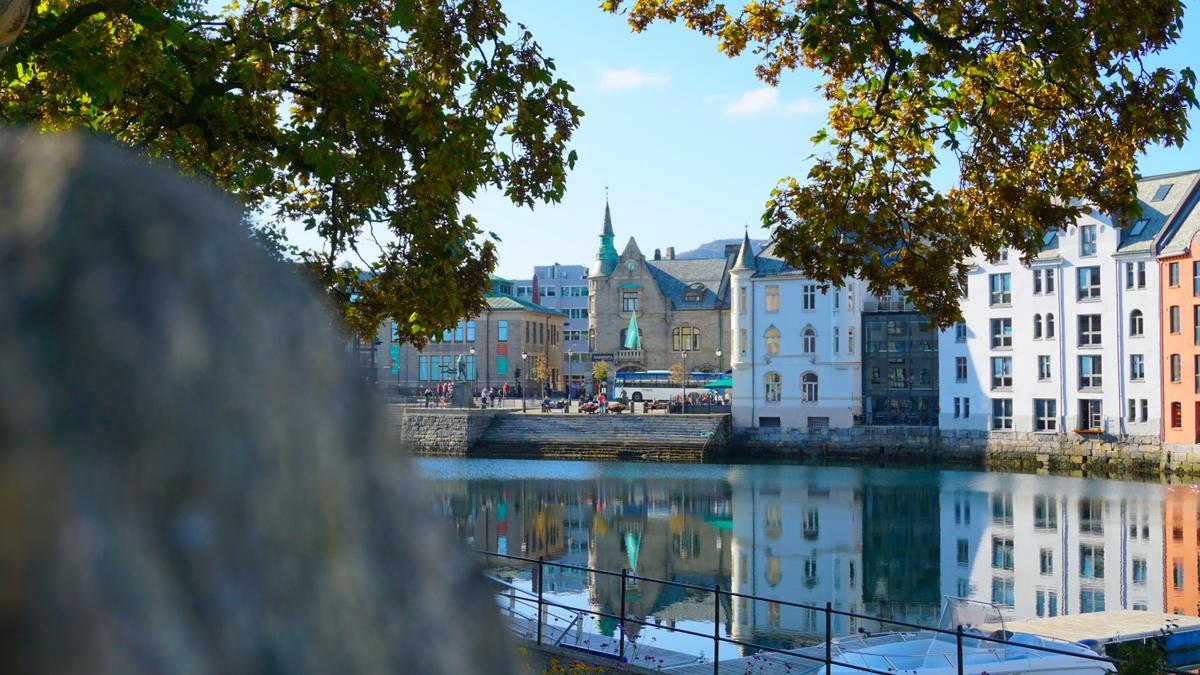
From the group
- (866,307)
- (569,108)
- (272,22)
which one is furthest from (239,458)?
(866,307)

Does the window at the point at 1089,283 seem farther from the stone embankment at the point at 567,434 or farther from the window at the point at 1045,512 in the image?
the stone embankment at the point at 567,434

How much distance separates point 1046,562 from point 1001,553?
2.07 m

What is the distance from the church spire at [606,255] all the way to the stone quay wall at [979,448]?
34206 millimetres

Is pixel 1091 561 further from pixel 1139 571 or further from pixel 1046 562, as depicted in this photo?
pixel 1139 571

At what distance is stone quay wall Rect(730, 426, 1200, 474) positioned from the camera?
197 feet

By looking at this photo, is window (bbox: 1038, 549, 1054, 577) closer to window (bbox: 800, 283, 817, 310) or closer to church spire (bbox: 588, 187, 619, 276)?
window (bbox: 800, 283, 817, 310)

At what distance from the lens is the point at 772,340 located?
7888 centimetres

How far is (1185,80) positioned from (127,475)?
10.3m

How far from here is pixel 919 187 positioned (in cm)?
1168

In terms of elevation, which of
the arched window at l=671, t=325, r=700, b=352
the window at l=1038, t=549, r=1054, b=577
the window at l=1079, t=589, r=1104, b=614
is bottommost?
the window at l=1079, t=589, r=1104, b=614

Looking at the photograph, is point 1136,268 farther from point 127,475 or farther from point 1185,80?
point 127,475

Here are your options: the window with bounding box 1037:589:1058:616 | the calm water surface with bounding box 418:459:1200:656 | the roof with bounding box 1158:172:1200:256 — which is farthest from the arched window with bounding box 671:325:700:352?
the window with bounding box 1037:589:1058:616

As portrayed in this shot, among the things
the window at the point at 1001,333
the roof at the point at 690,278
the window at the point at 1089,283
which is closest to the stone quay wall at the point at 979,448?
the window at the point at 1001,333

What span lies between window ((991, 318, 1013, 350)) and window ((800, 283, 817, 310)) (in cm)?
1193
